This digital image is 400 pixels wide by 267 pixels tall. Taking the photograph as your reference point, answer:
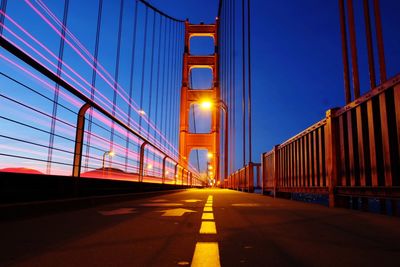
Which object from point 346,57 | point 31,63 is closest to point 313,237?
point 31,63

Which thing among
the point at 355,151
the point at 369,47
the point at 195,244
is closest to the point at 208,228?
the point at 195,244

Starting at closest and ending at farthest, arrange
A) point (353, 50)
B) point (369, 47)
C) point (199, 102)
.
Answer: point (369, 47)
point (353, 50)
point (199, 102)

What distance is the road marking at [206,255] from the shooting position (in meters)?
1.38

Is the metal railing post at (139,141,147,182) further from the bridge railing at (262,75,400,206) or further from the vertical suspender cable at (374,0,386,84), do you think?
the vertical suspender cable at (374,0,386,84)

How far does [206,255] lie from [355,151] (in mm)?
3176

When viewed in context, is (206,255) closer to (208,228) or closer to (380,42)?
(208,228)

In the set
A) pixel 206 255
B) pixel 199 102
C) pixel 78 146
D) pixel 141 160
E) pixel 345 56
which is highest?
pixel 199 102

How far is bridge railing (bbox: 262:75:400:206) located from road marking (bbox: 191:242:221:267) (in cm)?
226

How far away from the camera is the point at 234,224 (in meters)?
2.65

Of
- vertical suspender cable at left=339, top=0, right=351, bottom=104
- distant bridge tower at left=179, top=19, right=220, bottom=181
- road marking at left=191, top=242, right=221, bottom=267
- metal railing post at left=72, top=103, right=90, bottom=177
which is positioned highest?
distant bridge tower at left=179, top=19, right=220, bottom=181

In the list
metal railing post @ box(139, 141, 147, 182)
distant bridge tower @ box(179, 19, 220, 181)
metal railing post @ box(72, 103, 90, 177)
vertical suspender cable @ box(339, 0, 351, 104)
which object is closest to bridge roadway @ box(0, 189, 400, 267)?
metal railing post @ box(72, 103, 90, 177)

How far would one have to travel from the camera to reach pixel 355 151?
13.5ft

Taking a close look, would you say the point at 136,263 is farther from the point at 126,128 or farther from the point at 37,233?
the point at 126,128

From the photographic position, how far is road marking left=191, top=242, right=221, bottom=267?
138cm
